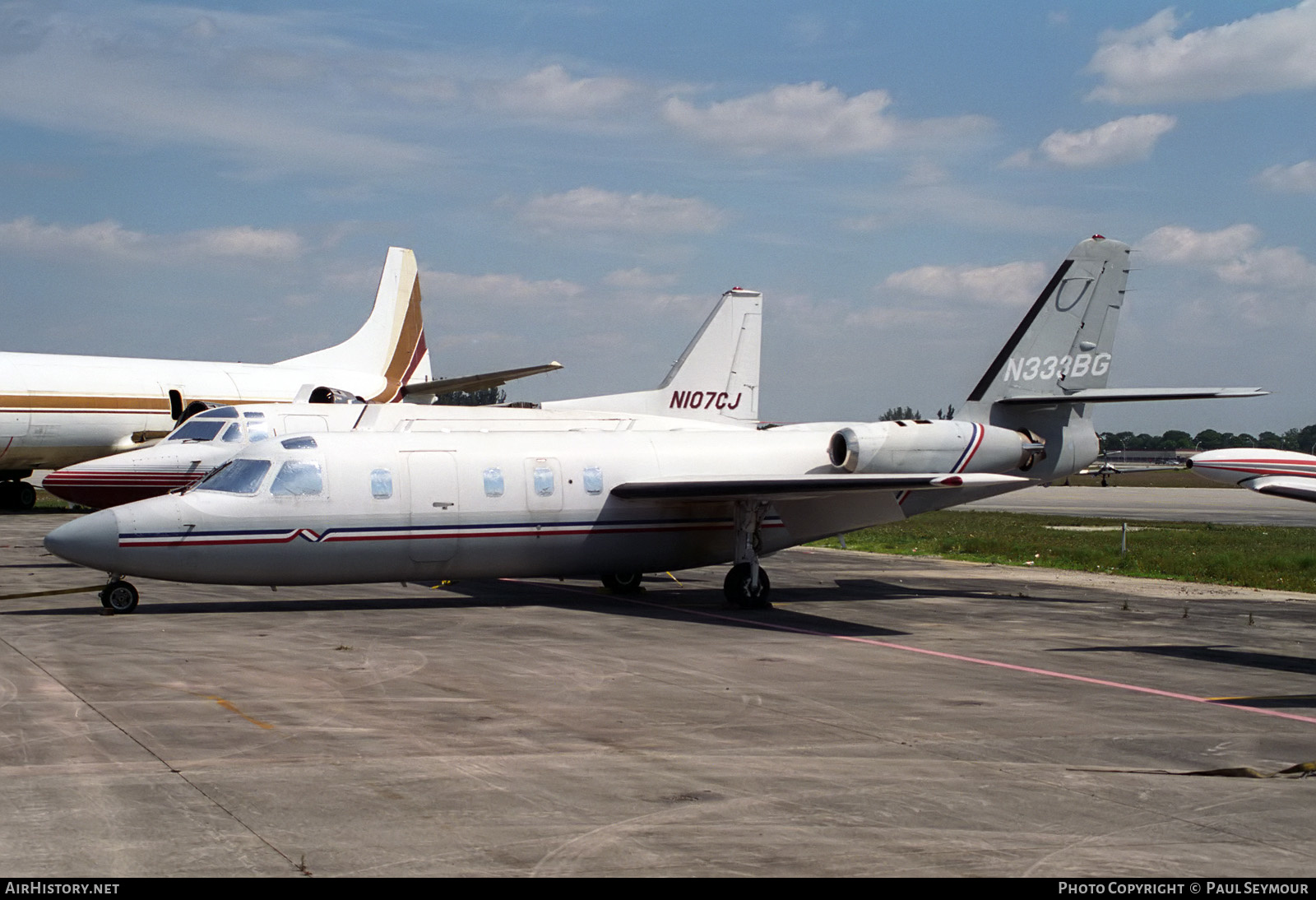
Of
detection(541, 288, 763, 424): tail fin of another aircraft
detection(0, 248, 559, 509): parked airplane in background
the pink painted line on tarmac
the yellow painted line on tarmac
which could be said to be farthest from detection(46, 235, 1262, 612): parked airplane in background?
detection(0, 248, 559, 509): parked airplane in background

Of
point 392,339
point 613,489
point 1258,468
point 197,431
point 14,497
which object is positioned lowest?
point 14,497

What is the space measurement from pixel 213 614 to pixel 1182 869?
14411mm

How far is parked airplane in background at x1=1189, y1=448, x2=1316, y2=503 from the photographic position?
1331 centimetres

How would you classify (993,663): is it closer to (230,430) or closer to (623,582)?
(623,582)

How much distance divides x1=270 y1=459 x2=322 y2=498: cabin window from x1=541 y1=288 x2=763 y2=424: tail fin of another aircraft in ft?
45.8

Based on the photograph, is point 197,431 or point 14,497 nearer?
point 197,431

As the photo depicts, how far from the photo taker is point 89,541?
17.2 meters

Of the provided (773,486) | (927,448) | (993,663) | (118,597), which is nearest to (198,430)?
(118,597)

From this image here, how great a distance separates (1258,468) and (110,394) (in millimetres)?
33686

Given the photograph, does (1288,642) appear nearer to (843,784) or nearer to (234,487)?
(843,784)

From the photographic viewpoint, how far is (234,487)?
59.7 ft

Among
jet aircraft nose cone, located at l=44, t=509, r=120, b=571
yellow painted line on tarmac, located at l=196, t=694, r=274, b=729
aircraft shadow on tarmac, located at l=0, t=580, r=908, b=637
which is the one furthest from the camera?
aircraft shadow on tarmac, located at l=0, t=580, r=908, b=637

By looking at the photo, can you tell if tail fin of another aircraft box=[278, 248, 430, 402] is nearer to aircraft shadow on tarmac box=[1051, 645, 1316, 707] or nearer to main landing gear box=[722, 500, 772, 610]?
main landing gear box=[722, 500, 772, 610]
